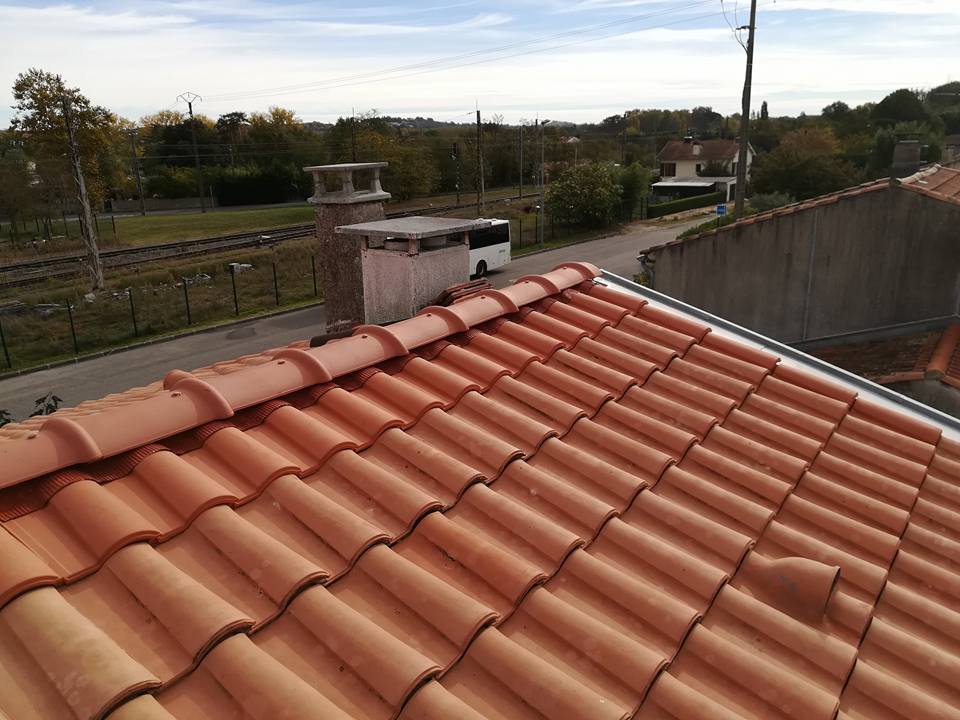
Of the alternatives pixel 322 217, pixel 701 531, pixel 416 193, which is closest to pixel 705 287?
pixel 322 217

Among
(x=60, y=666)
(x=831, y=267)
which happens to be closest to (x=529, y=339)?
(x=60, y=666)

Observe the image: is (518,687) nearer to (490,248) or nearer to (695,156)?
(490,248)

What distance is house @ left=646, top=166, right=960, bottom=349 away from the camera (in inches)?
455

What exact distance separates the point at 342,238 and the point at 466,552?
955 cm

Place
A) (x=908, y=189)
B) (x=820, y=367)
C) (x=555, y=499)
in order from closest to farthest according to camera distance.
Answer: (x=555, y=499), (x=820, y=367), (x=908, y=189)

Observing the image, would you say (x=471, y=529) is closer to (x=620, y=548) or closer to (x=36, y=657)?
(x=620, y=548)

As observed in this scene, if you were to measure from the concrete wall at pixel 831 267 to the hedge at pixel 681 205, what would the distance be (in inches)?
1629

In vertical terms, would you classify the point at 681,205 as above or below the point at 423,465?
below

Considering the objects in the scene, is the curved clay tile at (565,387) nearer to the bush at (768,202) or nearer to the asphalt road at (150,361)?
the asphalt road at (150,361)

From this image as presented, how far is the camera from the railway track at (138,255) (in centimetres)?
3262

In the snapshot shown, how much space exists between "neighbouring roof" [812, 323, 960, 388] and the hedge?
44.1m

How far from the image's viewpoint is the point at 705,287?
48.5 feet

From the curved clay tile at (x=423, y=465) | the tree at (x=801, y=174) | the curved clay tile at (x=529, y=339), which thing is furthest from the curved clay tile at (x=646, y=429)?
the tree at (x=801, y=174)

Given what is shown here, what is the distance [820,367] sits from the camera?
5602mm
